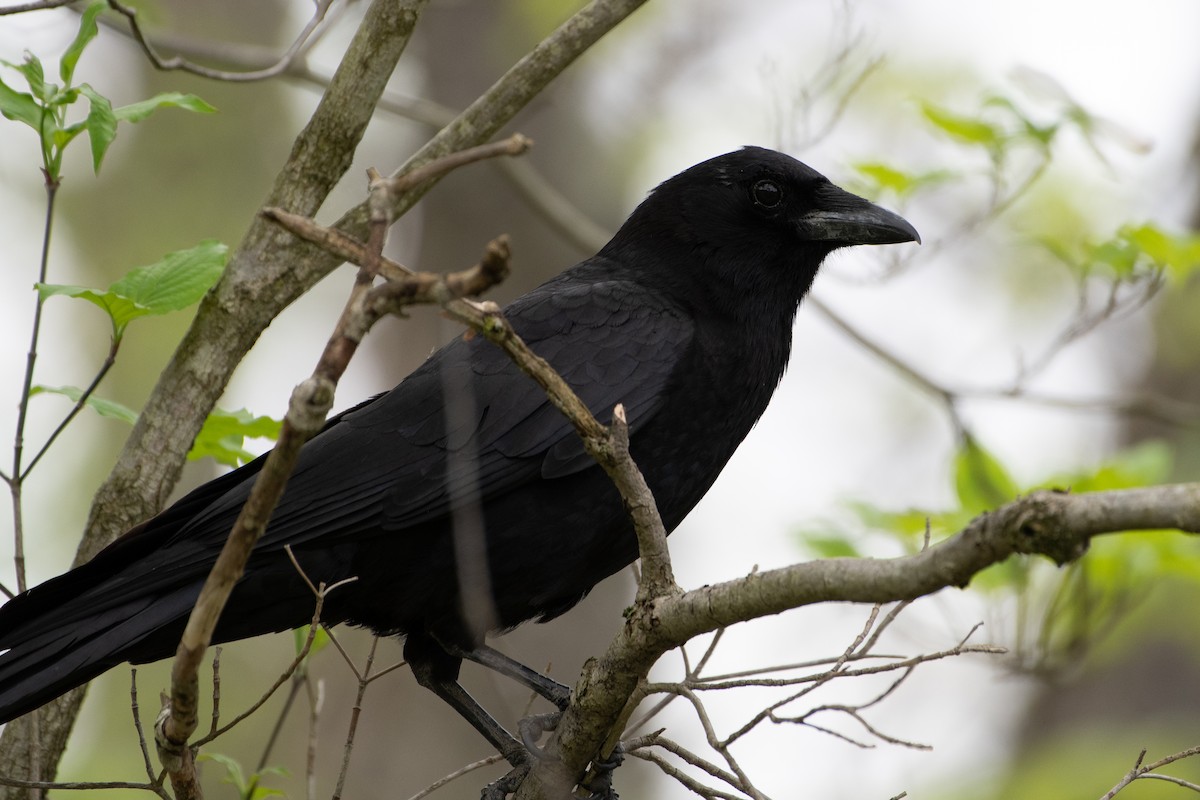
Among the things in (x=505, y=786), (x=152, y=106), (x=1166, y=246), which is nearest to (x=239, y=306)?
(x=152, y=106)

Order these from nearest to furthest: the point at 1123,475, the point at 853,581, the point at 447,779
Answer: the point at 853,581
the point at 447,779
the point at 1123,475

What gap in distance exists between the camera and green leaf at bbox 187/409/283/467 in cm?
341

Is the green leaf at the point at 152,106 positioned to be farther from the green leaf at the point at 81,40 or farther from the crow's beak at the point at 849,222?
the crow's beak at the point at 849,222

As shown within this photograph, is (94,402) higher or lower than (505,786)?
higher

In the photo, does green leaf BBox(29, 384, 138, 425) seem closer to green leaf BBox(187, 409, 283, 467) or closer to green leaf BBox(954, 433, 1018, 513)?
green leaf BBox(187, 409, 283, 467)

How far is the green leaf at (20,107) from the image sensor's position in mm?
2895

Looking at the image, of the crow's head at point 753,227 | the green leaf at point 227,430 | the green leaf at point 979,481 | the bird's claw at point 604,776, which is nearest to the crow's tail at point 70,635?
the green leaf at point 227,430

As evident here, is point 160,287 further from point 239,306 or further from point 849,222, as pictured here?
point 849,222

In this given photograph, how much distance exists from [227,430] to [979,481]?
2865mm

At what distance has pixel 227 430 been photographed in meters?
3.42

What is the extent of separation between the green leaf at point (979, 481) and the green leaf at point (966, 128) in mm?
1189

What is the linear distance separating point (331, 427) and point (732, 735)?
1828 mm

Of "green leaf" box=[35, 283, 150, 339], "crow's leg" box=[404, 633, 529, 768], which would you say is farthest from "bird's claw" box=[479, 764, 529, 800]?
"green leaf" box=[35, 283, 150, 339]

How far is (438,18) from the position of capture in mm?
7398
